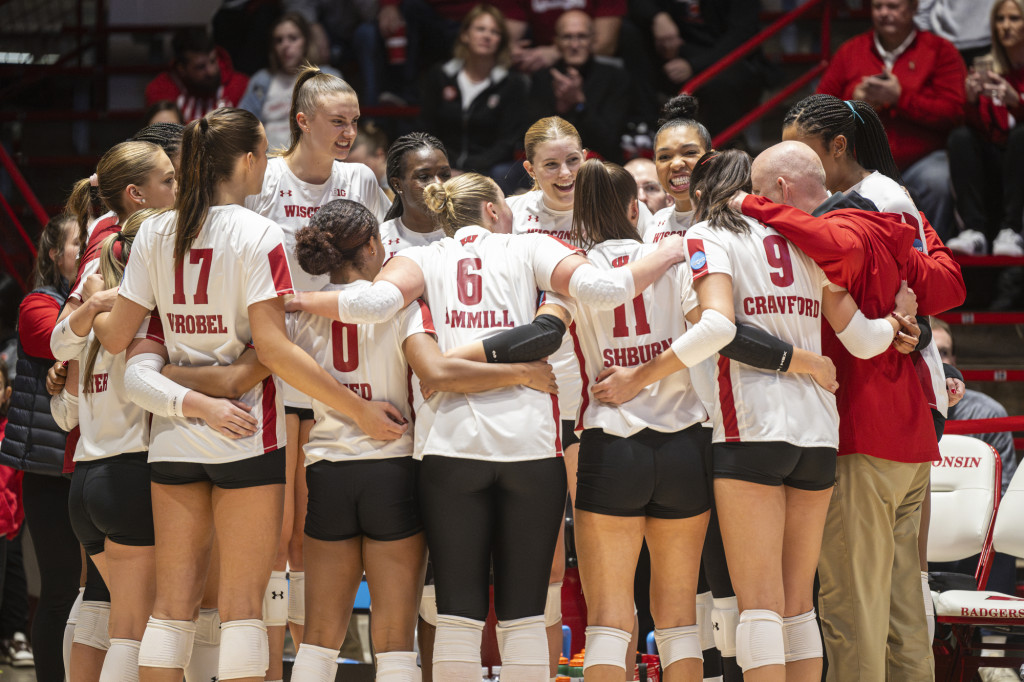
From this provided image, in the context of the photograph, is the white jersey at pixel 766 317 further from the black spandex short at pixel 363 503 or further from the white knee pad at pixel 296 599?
the white knee pad at pixel 296 599

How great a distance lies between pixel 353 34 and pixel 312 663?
7.18 meters

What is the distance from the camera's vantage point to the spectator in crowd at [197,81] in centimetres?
895

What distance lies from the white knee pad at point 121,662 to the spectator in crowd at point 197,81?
6264 millimetres

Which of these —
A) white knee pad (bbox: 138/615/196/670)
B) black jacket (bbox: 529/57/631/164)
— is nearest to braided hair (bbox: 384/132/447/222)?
white knee pad (bbox: 138/615/196/670)

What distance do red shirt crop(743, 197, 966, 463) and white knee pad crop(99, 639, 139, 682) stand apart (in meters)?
2.57

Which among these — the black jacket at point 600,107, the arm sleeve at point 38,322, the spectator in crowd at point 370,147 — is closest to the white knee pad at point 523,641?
the arm sleeve at point 38,322

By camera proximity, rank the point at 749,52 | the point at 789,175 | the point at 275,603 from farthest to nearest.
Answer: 1. the point at 749,52
2. the point at 275,603
3. the point at 789,175

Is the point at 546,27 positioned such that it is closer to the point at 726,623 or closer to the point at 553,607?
the point at 553,607

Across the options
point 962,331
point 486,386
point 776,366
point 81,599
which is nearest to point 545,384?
point 486,386

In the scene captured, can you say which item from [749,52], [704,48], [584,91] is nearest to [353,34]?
[584,91]

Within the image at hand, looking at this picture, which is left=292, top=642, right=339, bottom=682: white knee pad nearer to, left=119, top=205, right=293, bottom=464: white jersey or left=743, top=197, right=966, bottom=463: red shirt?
left=119, top=205, right=293, bottom=464: white jersey

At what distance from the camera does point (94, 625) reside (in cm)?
392

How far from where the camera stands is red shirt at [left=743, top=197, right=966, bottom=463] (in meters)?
3.64

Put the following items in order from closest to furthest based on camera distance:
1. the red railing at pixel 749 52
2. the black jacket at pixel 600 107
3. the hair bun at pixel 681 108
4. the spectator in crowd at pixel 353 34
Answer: the hair bun at pixel 681 108
the red railing at pixel 749 52
the black jacket at pixel 600 107
the spectator in crowd at pixel 353 34
